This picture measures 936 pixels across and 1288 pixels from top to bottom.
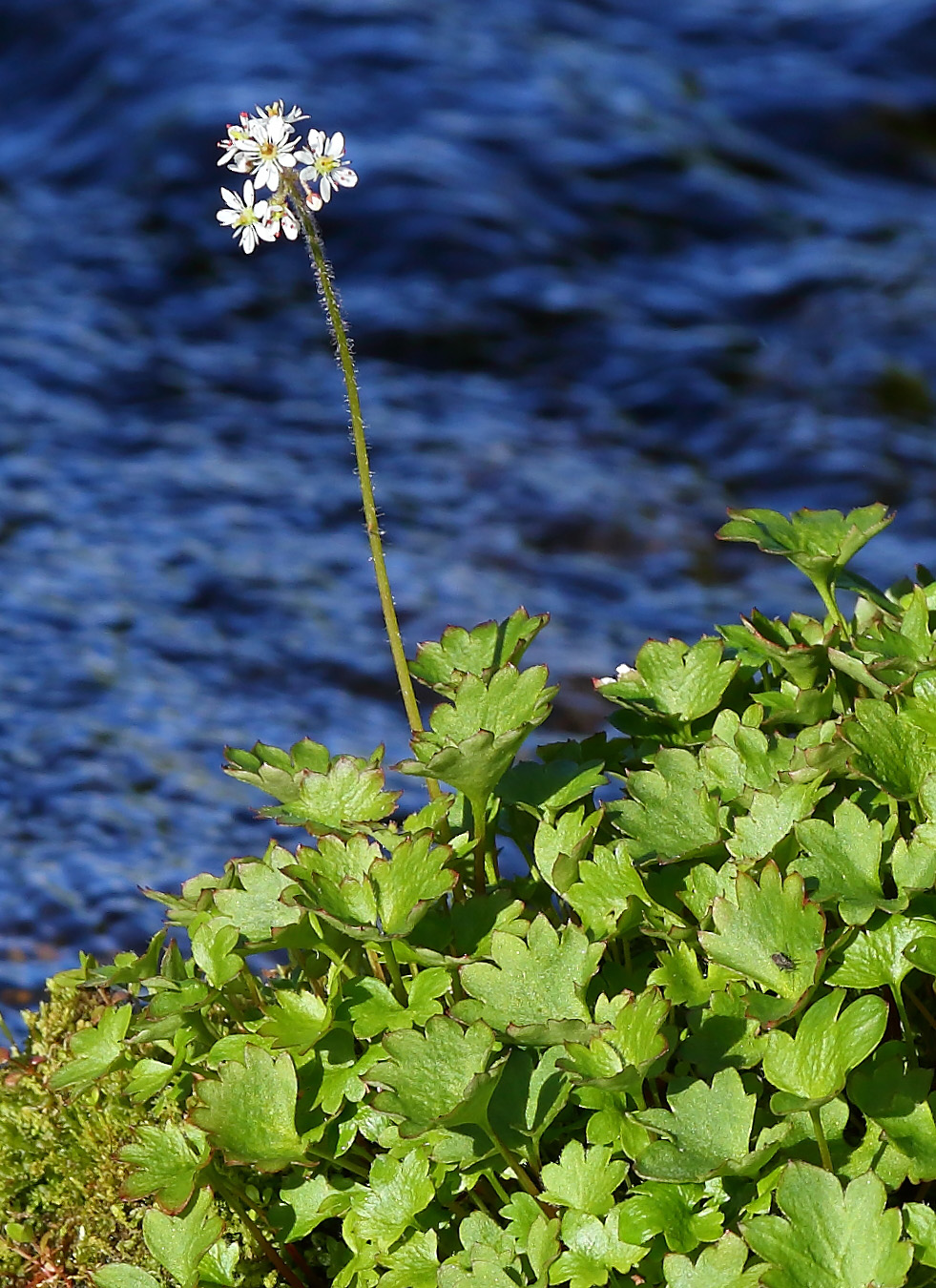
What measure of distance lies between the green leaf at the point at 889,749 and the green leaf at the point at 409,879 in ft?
1.98

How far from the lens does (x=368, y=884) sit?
208 centimetres

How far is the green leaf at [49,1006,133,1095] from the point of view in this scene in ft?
7.39

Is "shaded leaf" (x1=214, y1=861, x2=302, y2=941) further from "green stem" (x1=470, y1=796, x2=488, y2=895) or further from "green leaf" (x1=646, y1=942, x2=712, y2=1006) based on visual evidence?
"green leaf" (x1=646, y1=942, x2=712, y2=1006)

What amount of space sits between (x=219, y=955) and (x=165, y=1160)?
303mm

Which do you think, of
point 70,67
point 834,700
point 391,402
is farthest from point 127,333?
point 834,700

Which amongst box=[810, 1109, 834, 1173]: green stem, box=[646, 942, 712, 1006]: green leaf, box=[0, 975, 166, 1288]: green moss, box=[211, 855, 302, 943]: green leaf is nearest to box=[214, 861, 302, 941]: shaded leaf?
box=[211, 855, 302, 943]: green leaf

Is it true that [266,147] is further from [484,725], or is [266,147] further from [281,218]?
[484,725]

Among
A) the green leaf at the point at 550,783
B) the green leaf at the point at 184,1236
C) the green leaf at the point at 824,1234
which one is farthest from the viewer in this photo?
the green leaf at the point at 550,783

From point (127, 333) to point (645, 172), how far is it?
298 cm

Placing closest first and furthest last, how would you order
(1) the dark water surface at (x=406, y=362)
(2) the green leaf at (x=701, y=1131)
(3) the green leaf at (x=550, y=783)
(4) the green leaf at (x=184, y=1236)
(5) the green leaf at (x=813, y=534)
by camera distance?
(2) the green leaf at (x=701, y=1131), (4) the green leaf at (x=184, y=1236), (3) the green leaf at (x=550, y=783), (5) the green leaf at (x=813, y=534), (1) the dark water surface at (x=406, y=362)

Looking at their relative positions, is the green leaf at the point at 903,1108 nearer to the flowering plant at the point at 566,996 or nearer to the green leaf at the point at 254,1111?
the flowering plant at the point at 566,996

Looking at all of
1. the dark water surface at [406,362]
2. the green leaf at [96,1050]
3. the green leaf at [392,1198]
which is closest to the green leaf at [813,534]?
the green leaf at [392,1198]

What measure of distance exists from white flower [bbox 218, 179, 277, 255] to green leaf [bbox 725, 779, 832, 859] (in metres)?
1.07

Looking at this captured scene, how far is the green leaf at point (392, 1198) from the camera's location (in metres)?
2.04
